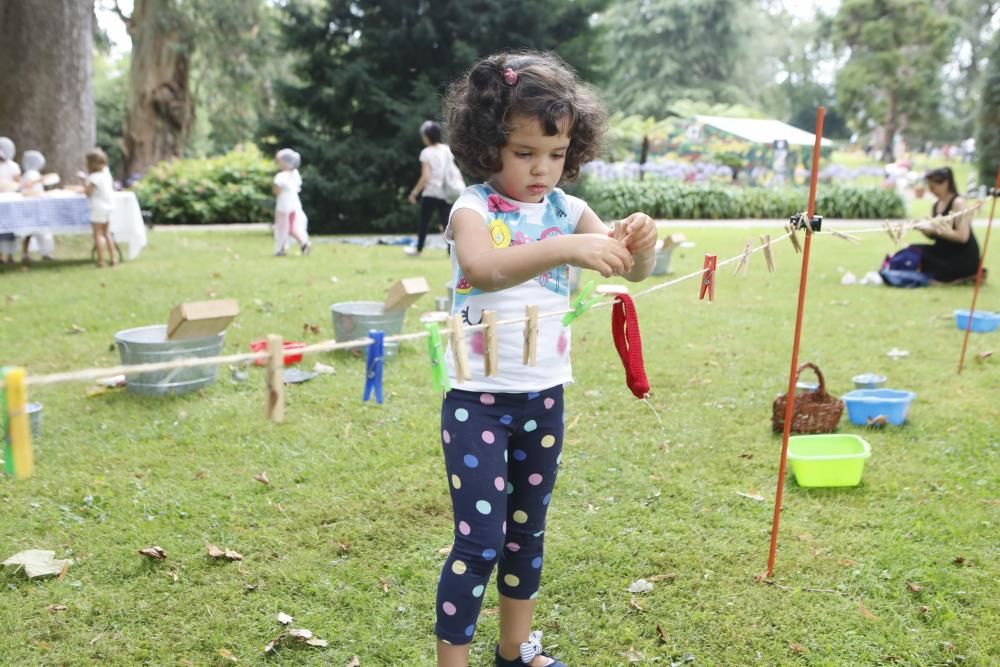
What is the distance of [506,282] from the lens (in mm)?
1952

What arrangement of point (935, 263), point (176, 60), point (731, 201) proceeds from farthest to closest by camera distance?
point (176, 60) < point (731, 201) < point (935, 263)

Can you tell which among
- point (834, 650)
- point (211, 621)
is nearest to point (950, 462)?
point (834, 650)

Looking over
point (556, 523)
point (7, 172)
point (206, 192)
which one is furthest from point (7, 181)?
point (556, 523)

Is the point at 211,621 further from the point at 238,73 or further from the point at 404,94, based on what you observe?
the point at 238,73

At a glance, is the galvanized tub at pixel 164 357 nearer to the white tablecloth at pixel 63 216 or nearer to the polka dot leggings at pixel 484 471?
the polka dot leggings at pixel 484 471

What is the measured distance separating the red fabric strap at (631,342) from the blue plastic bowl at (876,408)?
2.76 m

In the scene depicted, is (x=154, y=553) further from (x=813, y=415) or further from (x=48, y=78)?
(x=48, y=78)

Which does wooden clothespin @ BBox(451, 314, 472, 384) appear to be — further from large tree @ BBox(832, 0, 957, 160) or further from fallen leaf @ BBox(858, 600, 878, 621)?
large tree @ BBox(832, 0, 957, 160)

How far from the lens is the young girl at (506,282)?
207 cm

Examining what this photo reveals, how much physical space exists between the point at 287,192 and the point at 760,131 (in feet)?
56.8

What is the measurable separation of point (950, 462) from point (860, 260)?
8.43 meters

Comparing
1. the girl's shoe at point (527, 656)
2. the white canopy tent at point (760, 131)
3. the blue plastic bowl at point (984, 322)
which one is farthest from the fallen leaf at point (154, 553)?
the white canopy tent at point (760, 131)

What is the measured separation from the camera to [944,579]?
3.12 metres

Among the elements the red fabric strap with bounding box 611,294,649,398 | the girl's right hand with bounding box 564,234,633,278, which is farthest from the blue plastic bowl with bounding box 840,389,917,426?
the girl's right hand with bounding box 564,234,633,278
